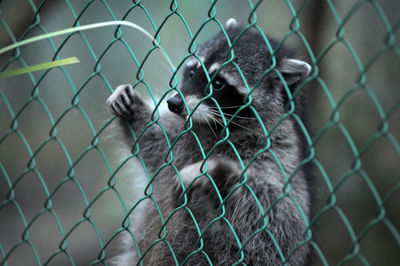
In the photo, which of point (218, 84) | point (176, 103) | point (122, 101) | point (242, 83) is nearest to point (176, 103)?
point (176, 103)

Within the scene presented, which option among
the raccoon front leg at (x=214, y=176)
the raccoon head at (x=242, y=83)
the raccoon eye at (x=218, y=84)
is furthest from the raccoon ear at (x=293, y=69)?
the raccoon front leg at (x=214, y=176)

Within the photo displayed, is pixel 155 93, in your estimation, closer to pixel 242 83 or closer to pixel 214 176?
pixel 242 83

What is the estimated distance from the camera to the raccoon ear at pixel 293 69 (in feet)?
8.21

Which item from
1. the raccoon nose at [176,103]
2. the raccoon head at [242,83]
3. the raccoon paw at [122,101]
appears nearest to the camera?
the raccoon nose at [176,103]

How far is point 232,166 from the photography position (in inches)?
97.6

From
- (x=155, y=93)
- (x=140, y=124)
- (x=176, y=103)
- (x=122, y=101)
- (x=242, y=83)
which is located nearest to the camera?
(x=176, y=103)

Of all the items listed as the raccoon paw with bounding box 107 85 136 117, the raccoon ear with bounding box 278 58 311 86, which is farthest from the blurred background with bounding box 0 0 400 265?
the raccoon ear with bounding box 278 58 311 86

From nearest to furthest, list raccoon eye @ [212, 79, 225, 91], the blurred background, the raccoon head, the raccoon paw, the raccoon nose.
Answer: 1. the raccoon nose
2. the raccoon head
3. raccoon eye @ [212, 79, 225, 91]
4. the raccoon paw
5. the blurred background

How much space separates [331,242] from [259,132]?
3292mm

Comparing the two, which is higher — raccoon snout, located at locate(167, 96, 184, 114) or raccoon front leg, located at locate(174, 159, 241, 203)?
raccoon snout, located at locate(167, 96, 184, 114)

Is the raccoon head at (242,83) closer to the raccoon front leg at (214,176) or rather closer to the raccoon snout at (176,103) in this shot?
the raccoon snout at (176,103)

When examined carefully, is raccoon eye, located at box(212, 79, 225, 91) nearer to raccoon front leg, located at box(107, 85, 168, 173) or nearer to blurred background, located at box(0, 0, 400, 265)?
raccoon front leg, located at box(107, 85, 168, 173)

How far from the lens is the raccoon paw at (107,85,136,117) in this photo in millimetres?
2883

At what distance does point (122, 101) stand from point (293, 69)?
1.16 meters
